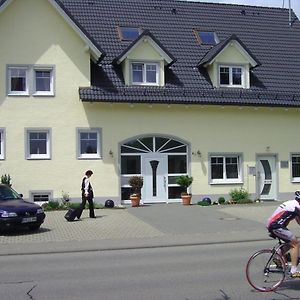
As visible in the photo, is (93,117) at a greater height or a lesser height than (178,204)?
greater

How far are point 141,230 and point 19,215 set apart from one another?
367cm

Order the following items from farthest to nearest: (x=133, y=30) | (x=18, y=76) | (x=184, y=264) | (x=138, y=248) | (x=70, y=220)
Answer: (x=133, y=30) < (x=18, y=76) < (x=70, y=220) < (x=138, y=248) < (x=184, y=264)

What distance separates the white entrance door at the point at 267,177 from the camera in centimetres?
2669

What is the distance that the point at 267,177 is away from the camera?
26812 millimetres

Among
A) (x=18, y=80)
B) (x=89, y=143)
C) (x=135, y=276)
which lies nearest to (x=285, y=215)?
(x=135, y=276)

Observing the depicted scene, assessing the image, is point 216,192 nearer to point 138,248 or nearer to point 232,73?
point 232,73

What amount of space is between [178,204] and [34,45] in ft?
31.5

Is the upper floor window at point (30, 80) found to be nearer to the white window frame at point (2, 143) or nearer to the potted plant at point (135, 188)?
the white window frame at point (2, 143)

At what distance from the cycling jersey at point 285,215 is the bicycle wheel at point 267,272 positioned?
45 centimetres

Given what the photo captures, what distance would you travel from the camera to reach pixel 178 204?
2478 cm

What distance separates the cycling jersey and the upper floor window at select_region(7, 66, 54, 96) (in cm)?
1732

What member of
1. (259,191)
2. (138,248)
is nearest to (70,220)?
(138,248)

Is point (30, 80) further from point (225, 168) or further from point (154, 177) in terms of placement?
point (225, 168)

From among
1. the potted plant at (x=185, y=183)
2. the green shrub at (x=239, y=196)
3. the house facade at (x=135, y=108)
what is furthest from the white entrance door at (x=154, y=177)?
the green shrub at (x=239, y=196)
